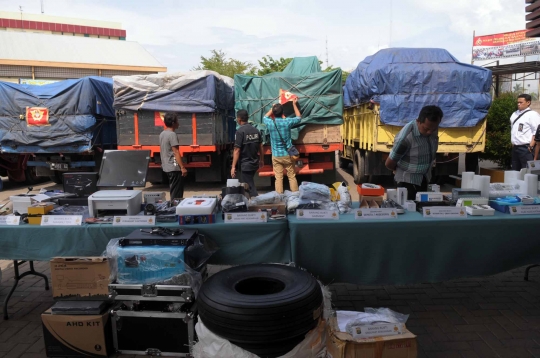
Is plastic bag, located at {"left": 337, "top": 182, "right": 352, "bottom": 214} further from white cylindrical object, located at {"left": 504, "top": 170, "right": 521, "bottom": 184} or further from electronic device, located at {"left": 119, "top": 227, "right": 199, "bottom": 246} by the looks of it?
white cylindrical object, located at {"left": 504, "top": 170, "right": 521, "bottom": 184}

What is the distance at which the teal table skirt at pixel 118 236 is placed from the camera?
3459mm

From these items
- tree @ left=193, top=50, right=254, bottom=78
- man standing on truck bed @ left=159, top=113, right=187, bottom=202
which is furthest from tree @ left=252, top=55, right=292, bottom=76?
man standing on truck bed @ left=159, top=113, right=187, bottom=202

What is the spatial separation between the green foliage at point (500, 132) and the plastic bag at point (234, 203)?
9245 millimetres

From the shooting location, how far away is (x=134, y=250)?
3146 millimetres

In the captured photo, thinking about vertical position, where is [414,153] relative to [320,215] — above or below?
above

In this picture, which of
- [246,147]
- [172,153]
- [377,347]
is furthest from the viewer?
[246,147]

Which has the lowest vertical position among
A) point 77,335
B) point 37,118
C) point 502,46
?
point 77,335

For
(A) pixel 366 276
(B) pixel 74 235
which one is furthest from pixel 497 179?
(B) pixel 74 235

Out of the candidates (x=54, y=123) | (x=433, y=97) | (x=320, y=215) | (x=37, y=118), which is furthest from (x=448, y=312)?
(x=37, y=118)

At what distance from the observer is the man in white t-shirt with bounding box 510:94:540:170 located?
25.0ft

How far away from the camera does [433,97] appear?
349 inches

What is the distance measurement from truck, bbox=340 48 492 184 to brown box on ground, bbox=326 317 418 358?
669cm

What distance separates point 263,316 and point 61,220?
1.97 m

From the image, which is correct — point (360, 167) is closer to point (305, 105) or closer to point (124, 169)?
point (305, 105)
